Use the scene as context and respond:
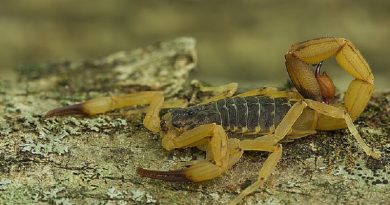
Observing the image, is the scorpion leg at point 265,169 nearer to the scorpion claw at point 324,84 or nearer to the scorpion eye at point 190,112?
the scorpion eye at point 190,112

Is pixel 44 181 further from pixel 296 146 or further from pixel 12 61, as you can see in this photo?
pixel 12 61

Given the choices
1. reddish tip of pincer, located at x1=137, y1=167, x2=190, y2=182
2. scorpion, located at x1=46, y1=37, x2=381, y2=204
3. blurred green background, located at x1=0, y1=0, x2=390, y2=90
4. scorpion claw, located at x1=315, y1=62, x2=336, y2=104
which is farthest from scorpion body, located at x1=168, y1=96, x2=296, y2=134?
blurred green background, located at x1=0, y1=0, x2=390, y2=90

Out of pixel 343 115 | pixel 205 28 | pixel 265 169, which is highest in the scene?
pixel 205 28

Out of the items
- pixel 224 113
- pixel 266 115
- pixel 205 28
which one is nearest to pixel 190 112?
pixel 224 113

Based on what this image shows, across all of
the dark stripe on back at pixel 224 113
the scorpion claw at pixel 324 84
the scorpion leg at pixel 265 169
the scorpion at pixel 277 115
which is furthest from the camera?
the scorpion claw at pixel 324 84

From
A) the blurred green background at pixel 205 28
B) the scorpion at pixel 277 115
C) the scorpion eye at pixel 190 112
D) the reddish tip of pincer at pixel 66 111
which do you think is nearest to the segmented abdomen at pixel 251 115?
the scorpion at pixel 277 115

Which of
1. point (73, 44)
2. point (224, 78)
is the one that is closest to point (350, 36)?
point (224, 78)

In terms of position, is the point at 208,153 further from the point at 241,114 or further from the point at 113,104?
the point at 113,104

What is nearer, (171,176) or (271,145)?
(171,176)
